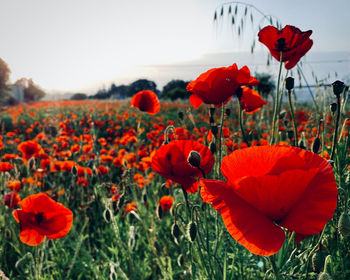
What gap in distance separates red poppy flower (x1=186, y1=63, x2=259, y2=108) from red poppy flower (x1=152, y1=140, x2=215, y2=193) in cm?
20

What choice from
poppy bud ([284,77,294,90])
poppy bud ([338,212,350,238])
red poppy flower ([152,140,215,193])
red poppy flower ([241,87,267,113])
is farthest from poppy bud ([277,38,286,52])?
poppy bud ([338,212,350,238])

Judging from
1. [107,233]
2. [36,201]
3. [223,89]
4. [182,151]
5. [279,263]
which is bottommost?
[107,233]

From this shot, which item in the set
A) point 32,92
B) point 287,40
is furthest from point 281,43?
point 32,92

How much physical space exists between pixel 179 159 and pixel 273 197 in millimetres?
456

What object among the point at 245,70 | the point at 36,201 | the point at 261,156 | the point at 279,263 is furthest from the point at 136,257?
the point at 261,156

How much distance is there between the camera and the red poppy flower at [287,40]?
1018mm

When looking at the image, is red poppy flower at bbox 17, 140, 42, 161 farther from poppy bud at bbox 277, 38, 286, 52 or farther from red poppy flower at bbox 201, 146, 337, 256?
red poppy flower at bbox 201, 146, 337, 256

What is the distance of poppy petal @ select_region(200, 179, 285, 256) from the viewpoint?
0.54 m

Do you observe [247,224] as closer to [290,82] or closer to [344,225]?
[344,225]

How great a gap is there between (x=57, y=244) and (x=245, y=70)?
5.96 feet

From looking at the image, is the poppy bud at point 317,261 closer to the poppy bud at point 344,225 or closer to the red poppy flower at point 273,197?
the poppy bud at point 344,225

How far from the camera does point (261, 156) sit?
1.84 feet

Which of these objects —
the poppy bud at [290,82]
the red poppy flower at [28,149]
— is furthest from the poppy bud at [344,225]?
the red poppy flower at [28,149]

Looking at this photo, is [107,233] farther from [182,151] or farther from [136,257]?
[182,151]
